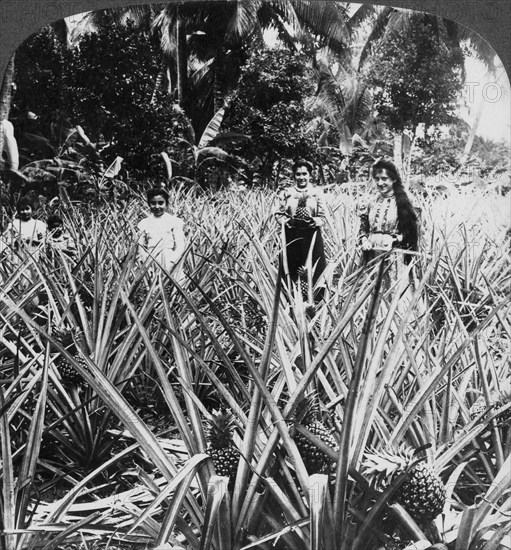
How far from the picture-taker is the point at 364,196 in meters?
1.21

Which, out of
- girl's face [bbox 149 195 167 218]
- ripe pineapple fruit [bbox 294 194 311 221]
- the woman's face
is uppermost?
the woman's face

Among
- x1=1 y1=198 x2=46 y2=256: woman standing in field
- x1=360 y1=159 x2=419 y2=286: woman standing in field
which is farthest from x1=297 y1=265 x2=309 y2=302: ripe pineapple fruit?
x1=1 y1=198 x2=46 y2=256: woman standing in field

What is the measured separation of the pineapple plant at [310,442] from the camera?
1.03 meters

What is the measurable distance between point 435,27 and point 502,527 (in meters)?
0.86

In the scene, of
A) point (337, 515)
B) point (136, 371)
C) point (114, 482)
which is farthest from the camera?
point (136, 371)

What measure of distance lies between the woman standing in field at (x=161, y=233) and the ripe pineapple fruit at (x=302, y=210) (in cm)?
22

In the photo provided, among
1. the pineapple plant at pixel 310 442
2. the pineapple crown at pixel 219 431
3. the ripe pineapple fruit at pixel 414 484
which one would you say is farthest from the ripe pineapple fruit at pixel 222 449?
the ripe pineapple fruit at pixel 414 484

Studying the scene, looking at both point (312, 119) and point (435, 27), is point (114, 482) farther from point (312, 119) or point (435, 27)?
point (435, 27)

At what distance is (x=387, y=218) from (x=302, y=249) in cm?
17

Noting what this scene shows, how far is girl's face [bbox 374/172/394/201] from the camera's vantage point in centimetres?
121

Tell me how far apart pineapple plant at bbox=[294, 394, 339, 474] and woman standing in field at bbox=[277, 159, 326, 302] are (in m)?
0.22

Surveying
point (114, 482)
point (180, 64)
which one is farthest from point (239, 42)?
point (114, 482)

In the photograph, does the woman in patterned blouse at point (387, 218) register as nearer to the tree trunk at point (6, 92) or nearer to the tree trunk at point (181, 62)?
the tree trunk at point (181, 62)

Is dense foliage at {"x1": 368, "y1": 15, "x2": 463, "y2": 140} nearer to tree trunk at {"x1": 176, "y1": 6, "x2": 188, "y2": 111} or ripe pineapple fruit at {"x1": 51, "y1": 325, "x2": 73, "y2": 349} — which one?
tree trunk at {"x1": 176, "y1": 6, "x2": 188, "y2": 111}
